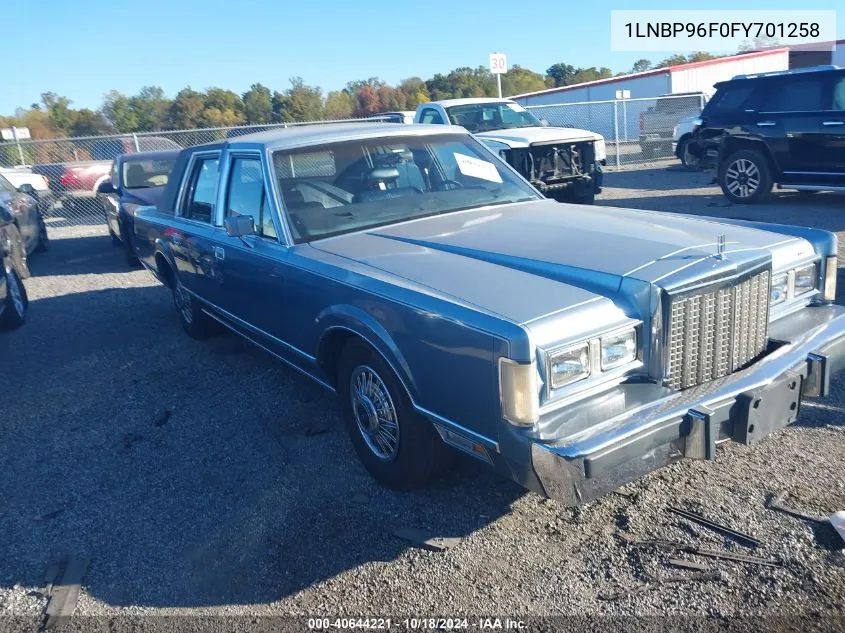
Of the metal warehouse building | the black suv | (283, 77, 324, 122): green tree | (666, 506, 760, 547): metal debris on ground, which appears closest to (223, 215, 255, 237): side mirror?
(666, 506, 760, 547): metal debris on ground

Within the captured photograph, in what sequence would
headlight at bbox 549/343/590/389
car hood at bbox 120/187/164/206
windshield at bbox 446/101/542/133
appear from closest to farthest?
1. headlight at bbox 549/343/590/389
2. car hood at bbox 120/187/164/206
3. windshield at bbox 446/101/542/133

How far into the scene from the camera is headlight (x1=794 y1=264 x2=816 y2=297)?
12.0 ft

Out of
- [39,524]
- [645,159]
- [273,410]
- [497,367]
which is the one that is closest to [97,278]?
[273,410]

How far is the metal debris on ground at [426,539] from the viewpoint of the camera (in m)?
3.22

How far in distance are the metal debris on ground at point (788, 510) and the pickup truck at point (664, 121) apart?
56.3ft

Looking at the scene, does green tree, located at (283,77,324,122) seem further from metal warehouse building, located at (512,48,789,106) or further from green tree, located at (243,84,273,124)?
metal warehouse building, located at (512,48,789,106)

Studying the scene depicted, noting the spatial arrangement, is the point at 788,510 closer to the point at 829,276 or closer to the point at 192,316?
the point at 829,276

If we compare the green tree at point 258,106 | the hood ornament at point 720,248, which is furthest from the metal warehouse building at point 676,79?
the hood ornament at point 720,248

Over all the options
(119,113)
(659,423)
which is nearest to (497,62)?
(659,423)

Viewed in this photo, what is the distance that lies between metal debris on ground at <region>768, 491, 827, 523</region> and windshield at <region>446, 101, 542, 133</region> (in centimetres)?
981

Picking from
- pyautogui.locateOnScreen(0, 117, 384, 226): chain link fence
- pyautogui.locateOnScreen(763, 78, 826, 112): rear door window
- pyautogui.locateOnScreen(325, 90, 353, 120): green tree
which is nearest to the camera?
pyautogui.locateOnScreen(763, 78, 826, 112): rear door window

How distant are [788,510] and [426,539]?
5.28 ft

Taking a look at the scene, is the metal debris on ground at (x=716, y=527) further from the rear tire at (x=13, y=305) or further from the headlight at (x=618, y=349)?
the rear tire at (x=13, y=305)

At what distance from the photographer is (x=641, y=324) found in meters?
2.94
